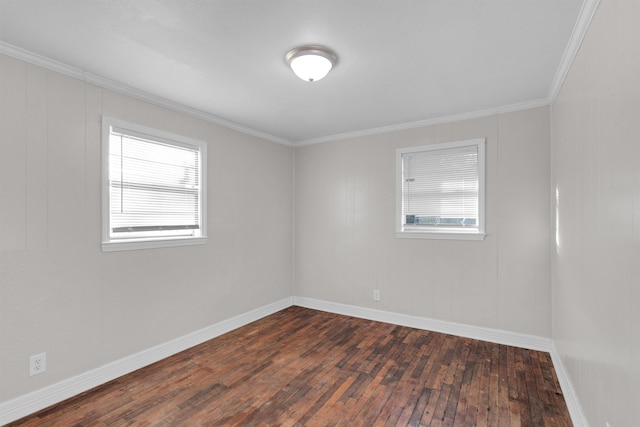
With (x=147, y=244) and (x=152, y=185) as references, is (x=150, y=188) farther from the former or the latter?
(x=147, y=244)

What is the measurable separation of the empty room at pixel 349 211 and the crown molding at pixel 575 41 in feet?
0.07

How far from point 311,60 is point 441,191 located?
7.76 ft

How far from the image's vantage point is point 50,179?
234 cm

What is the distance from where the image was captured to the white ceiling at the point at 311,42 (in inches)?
69.6

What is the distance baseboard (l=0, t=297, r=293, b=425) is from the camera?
2.15 meters

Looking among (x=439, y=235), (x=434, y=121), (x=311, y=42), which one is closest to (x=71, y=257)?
(x=311, y=42)

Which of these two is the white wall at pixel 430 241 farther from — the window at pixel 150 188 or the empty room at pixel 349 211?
the window at pixel 150 188

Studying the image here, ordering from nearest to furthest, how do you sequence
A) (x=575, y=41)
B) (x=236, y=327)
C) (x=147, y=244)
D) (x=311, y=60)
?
1. (x=575, y=41)
2. (x=311, y=60)
3. (x=147, y=244)
4. (x=236, y=327)

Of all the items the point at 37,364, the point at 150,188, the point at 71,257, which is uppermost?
the point at 150,188

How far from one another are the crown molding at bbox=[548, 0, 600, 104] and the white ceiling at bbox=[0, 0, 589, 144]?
0.05 feet

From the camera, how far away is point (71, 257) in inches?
96.3

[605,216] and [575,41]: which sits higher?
[575,41]

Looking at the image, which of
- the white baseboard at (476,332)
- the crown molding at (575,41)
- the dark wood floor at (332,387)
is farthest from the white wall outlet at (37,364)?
the crown molding at (575,41)

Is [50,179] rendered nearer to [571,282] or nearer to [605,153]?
[605,153]
